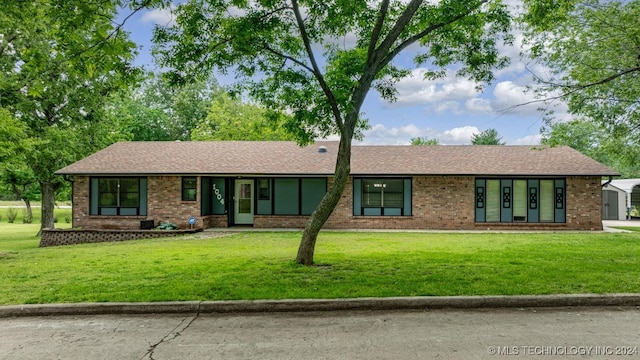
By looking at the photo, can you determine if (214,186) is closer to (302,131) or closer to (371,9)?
(302,131)

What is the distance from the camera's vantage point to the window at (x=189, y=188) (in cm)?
1842

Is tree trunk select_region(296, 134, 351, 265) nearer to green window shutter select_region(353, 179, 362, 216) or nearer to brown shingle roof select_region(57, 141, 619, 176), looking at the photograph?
brown shingle roof select_region(57, 141, 619, 176)

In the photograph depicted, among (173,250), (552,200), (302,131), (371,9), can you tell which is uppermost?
(371,9)

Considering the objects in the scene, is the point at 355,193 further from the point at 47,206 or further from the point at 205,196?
the point at 47,206

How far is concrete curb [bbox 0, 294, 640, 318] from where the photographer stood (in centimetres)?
587

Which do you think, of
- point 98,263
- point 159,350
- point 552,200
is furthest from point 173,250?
point 552,200

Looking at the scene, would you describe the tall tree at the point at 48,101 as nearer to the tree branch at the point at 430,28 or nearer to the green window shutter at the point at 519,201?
the tree branch at the point at 430,28

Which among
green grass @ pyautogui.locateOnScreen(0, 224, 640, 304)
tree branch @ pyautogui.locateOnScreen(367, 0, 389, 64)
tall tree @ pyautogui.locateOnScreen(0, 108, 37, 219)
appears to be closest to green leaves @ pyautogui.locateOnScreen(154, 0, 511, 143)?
tree branch @ pyautogui.locateOnScreen(367, 0, 389, 64)

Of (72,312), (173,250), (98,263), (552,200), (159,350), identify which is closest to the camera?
(159,350)

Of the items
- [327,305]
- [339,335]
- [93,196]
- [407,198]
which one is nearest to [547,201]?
[407,198]

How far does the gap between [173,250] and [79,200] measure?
955 cm

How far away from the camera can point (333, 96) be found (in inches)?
344

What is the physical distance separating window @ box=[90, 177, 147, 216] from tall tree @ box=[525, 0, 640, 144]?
15764 mm

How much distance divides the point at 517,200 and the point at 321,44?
42.0 feet
